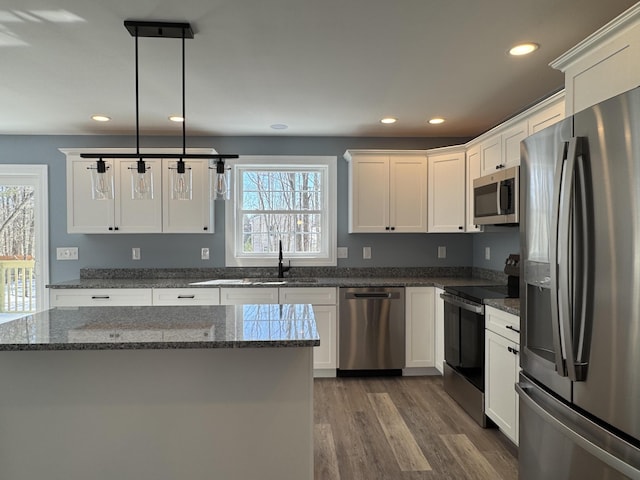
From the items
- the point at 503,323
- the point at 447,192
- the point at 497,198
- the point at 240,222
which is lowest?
the point at 503,323

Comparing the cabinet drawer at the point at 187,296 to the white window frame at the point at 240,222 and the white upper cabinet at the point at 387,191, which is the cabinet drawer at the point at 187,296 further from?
the white upper cabinet at the point at 387,191

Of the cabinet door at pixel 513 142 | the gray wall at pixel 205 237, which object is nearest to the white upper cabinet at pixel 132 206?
the gray wall at pixel 205 237

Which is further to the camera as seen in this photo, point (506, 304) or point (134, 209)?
point (134, 209)

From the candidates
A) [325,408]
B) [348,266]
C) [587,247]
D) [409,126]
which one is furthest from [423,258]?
[587,247]

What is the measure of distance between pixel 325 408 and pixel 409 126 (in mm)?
2772

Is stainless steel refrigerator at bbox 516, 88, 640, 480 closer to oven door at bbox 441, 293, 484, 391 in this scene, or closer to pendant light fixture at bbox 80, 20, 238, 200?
oven door at bbox 441, 293, 484, 391

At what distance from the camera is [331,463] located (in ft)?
7.77

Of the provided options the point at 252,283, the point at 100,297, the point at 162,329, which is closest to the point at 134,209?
the point at 100,297

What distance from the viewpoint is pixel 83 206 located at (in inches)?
153

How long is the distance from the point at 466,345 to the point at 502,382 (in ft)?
1.83

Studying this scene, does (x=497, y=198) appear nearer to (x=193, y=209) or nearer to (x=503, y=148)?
(x=503, y=148)

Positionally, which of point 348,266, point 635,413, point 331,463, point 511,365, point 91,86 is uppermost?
point 91,86

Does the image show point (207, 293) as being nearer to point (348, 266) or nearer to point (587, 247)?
point (348, 266)

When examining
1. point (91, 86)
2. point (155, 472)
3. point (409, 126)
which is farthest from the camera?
point (409, 126)
